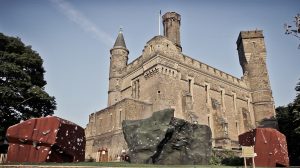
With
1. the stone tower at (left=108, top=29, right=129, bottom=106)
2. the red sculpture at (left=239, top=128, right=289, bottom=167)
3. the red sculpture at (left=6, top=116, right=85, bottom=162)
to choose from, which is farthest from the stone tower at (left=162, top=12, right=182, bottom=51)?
the red sculpture at (left=6, top=116, right=85, bottom=162)

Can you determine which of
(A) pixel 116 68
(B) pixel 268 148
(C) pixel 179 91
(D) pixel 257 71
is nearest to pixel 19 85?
(A) pixel 116 68

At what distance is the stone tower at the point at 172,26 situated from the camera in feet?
116

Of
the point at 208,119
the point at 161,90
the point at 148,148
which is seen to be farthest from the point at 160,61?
the point at 148,148

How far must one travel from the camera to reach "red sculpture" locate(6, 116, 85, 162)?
512 inches

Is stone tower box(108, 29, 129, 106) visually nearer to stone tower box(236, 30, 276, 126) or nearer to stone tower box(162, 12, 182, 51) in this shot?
stone tower box(162, 12, 182, 51)

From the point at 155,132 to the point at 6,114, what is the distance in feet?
41.7

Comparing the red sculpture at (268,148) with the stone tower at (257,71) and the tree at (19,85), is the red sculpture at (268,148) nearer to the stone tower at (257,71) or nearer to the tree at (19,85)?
the tree at (19,85)

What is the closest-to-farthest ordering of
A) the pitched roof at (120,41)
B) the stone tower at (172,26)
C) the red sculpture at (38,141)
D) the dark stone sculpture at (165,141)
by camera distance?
the red sculpture at (38,141), the dark stone sculpture at (165,141), the pitched roof at (120,41), the stone tower at (172,26)

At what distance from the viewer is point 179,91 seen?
98.9 ft

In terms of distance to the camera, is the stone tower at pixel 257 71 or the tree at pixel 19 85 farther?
the stone tower at pixel 257 71

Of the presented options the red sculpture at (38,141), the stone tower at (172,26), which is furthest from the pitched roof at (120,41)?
the red sculpture at (38,141)

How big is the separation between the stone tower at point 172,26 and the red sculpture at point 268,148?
71.7 ft

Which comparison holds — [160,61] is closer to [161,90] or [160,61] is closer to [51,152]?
[161,90]

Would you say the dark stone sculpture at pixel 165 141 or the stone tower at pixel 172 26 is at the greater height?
the stone tower at pixel 172 26
